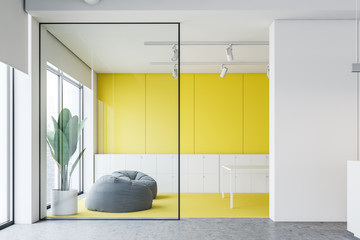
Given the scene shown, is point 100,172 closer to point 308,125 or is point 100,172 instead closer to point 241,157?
point 308,125

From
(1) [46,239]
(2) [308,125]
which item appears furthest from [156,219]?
(2) [308,125]

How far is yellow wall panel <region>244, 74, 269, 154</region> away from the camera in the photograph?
32.8 ft

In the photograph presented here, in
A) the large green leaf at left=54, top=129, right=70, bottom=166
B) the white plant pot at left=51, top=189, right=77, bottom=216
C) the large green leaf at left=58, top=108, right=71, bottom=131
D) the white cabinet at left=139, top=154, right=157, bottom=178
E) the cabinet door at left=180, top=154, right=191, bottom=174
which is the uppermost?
the large green leaf at left=58, top=108, right=71, bottom=131

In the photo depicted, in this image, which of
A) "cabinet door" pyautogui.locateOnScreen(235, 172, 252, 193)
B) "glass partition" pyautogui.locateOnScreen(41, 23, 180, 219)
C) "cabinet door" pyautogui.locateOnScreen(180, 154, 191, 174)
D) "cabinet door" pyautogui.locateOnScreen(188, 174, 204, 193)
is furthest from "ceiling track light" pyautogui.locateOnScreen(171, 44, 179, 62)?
"cabinet door" pyautogui.locateOnScreen(235, 172, 252, 193)

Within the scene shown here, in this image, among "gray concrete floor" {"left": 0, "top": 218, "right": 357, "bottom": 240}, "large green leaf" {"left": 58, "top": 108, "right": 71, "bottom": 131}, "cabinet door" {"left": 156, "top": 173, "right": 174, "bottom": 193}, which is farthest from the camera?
"large green leaf" {"left": 58, "top": 108, "right": 71, "bottom": 131}

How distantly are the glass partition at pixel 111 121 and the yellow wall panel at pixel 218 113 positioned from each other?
4.05 m

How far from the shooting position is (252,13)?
18.1ft

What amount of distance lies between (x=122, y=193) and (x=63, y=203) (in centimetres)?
85

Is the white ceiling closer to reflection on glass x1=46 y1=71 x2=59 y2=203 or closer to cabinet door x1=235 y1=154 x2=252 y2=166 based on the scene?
reflection on glass x1=46 y1=71 x2=59 y2=203

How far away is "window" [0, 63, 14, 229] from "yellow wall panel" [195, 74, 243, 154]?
5091 millimetres

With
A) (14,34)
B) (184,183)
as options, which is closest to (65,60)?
(14,34)

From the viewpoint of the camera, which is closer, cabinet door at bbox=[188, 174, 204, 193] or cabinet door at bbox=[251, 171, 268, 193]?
cabinet door at bbox=[188, 174, 204, 193]

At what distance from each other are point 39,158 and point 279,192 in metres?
3.28

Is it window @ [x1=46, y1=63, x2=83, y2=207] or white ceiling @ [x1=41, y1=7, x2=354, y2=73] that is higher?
white ceiling @ [x1=41, y1=7, x2=354, y2=73]
